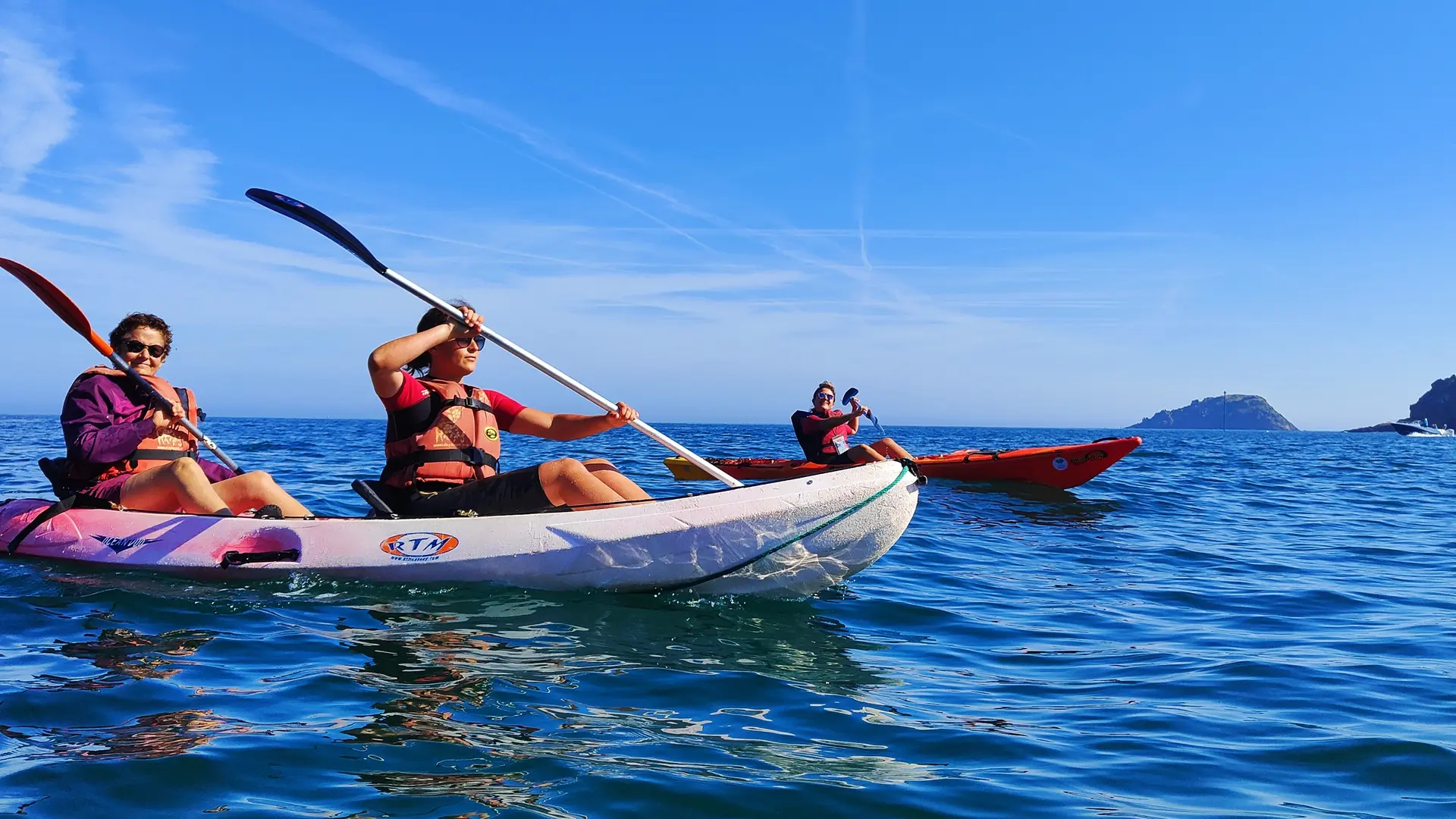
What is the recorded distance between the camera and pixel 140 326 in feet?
20.4

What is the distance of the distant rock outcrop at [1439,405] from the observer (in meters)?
148

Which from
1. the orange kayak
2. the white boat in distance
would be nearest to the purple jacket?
the orange kayak

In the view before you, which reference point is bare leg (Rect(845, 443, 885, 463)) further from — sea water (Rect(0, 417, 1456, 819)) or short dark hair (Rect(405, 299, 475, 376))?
short dark hair (Rect(405, 299, 475, 376))

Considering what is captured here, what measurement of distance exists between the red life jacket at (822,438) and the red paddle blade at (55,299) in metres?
8.26

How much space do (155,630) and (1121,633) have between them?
5218 mm

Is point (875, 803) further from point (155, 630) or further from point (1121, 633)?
point (155, 630)

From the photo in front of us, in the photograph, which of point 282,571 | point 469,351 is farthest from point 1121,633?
point 282,571

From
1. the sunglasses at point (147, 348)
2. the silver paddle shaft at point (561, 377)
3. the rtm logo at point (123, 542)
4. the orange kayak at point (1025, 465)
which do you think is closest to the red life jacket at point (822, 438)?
the orange kayak at point (1025, 465)

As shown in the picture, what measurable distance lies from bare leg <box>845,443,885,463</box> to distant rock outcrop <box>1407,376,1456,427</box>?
17039cm

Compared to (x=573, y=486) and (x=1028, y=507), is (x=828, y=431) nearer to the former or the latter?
(x=1028, y=507)

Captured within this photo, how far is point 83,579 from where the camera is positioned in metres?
5.95

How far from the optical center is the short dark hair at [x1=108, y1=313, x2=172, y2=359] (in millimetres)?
6223

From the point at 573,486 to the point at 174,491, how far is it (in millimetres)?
2725

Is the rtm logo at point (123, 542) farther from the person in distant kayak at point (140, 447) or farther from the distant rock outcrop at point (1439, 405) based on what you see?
the distant rock outcrop at point (1439, 405)
